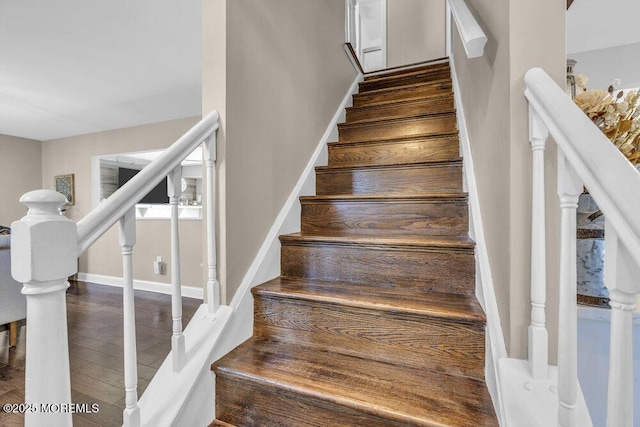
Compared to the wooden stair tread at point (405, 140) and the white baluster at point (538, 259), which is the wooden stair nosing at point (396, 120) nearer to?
the wooden stair tread at point (405, 140)

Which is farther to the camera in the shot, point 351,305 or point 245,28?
point 245,28

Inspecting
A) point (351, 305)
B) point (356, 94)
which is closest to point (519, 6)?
point (351, 305)

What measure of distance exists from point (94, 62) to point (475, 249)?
127 inches

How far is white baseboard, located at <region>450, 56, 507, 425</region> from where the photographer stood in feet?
2.74

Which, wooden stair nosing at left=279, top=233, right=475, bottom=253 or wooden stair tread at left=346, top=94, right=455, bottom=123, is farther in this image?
wooden stair tread at left=346, top=94, right=455, bottom=123

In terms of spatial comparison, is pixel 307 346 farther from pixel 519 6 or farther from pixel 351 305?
pixel 519 6

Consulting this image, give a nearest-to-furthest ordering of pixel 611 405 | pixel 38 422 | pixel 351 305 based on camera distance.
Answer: pixel 611 405 → pixel 38 422 → pixel 351 305

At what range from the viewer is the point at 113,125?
4.30 meters

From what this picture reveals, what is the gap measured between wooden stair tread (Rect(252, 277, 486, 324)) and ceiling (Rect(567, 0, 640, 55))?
243 cm

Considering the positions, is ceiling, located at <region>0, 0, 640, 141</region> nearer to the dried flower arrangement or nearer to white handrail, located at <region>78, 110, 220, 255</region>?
white handrail, located at <region>78, 110, 220, 255</region>

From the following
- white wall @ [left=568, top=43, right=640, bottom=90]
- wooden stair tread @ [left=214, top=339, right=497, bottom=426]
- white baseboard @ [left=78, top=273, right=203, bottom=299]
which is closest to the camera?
wooden stair tread @ [left=214, top=339, right=497, bottom=426]

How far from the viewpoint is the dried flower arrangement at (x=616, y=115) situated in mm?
854

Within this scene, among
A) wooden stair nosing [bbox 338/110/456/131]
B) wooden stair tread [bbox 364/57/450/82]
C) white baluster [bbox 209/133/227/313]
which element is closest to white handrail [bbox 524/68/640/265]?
white baluster [bbox 209/133/227/313]

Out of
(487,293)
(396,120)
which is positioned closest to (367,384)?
(487,293)
